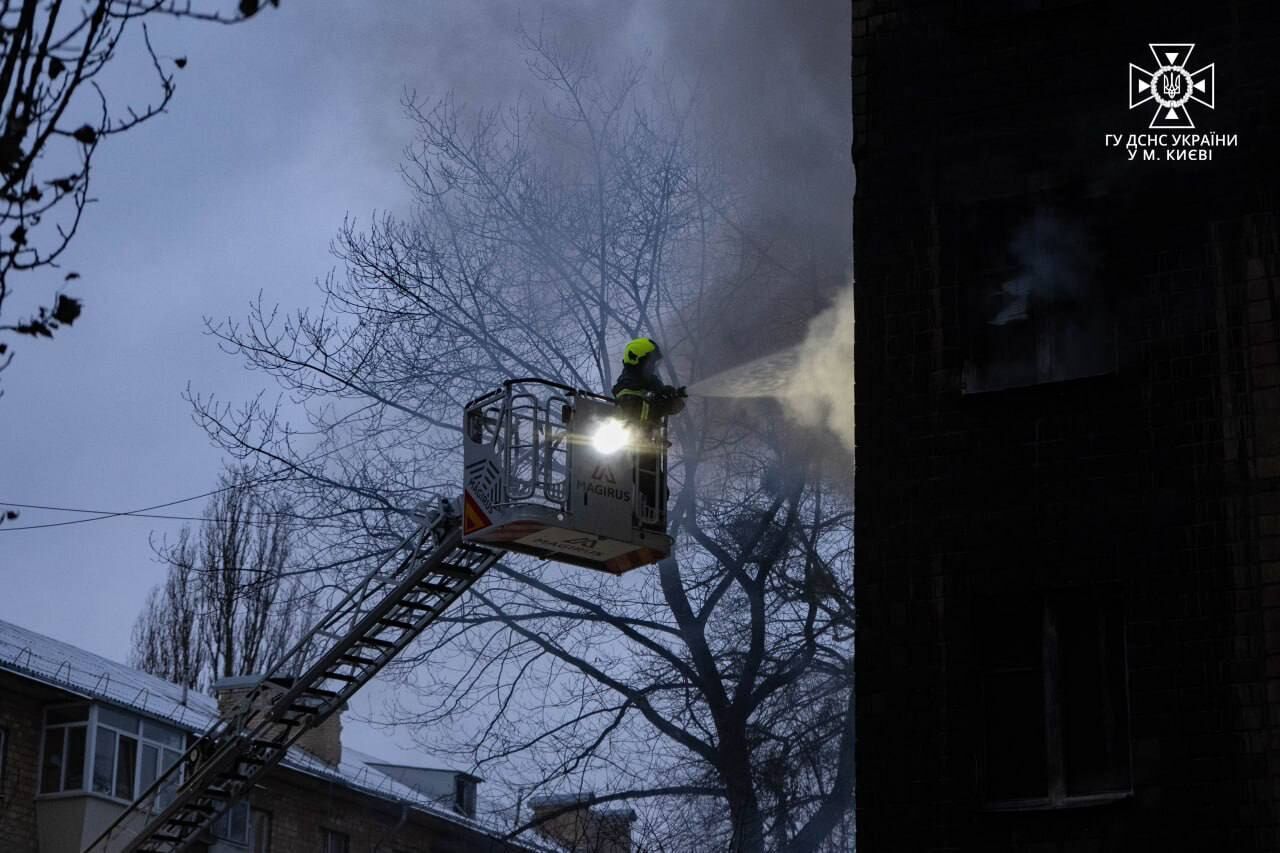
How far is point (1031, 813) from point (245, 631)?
3762cm

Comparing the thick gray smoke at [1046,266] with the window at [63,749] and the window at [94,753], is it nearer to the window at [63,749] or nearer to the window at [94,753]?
the window at [94,753]

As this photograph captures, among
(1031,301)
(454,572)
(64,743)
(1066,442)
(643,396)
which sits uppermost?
(643,396)

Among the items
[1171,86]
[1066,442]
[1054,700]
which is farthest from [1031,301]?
[1054,700]

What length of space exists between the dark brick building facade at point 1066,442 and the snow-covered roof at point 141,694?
45.2ft

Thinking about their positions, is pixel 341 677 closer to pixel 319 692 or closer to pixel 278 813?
pixel 319 692

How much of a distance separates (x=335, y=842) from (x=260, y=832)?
6.47ft

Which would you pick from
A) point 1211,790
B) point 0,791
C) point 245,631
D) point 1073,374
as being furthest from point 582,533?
point 245,631

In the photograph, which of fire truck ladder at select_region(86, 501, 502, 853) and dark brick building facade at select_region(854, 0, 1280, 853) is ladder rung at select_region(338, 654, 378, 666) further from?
dark brick building facade at select_region(854, 0, 1280, 853)

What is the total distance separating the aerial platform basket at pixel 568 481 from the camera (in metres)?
17.9

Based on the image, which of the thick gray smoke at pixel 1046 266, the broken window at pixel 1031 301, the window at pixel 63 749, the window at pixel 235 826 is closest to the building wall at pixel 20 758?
the window at pixel 63 749

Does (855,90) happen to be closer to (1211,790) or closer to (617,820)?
(1211,790)

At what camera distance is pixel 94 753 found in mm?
30172

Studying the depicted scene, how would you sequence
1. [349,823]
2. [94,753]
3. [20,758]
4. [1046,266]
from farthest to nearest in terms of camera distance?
[349,823], [94,753], [20,758], [1046,266]

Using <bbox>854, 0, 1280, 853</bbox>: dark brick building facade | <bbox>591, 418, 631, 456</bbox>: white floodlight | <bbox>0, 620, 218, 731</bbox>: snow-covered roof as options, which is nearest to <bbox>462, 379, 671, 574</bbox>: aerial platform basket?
<bbox>591, 418, 631, 456</bbox>: white floodlight
